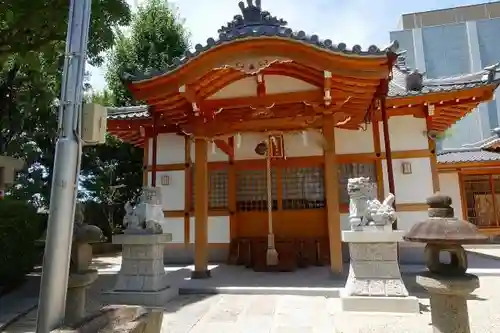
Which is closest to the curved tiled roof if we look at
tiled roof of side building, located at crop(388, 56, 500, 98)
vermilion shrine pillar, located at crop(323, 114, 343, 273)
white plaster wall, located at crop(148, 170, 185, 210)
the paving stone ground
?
vermilion shrine pillar, located at crop(323, 114, 343, 273)

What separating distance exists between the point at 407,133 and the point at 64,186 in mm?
7495

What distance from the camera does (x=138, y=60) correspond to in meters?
14.8

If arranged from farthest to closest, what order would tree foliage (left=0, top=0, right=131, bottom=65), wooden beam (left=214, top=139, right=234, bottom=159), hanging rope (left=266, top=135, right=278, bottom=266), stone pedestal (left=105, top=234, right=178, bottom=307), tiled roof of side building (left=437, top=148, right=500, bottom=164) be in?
tiled roof of side building (left=437, top=148, right=500, bottom=164) < wooden beam (left=214, top=139, right=234, bottom=159) < hanging rope (left=266, top=135, right=278, bottom=266) < tree foliage (left=0, top=0, right=131, bottom=65) < stone pedestal (left=105, top=234, right=178, bottom=307)

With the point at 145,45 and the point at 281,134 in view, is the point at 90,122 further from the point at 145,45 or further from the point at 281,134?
Answer: the point at 145,45

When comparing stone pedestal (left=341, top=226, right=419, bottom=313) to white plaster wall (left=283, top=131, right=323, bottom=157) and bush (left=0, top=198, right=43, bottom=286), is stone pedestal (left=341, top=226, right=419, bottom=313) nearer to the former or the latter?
white plaster wall (left=283, top=131, right=323, bottom=157)

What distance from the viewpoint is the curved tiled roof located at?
18.2 ft

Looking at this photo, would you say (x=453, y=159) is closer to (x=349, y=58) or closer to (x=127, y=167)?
(x=349, y=58)

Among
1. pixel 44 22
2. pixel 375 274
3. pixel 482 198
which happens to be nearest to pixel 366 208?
pixel 375 274

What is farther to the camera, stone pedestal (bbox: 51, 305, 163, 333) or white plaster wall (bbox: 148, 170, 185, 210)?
white plaster wall (bbox: 148, 170, 185, 210)

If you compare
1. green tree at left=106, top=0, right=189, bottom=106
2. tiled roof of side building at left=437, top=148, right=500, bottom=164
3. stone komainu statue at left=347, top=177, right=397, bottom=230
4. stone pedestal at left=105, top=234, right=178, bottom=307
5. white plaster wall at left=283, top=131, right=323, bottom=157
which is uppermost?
green tree at left=106, top=0, right=189, bottom=106

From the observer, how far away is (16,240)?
20.0ft

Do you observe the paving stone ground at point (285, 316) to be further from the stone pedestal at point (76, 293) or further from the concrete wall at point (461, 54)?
the concrete wall at point (461, 54)

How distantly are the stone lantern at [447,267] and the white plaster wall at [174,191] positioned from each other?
6768 millimetres

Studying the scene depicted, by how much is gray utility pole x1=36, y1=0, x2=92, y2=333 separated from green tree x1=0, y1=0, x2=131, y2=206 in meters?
3.41
